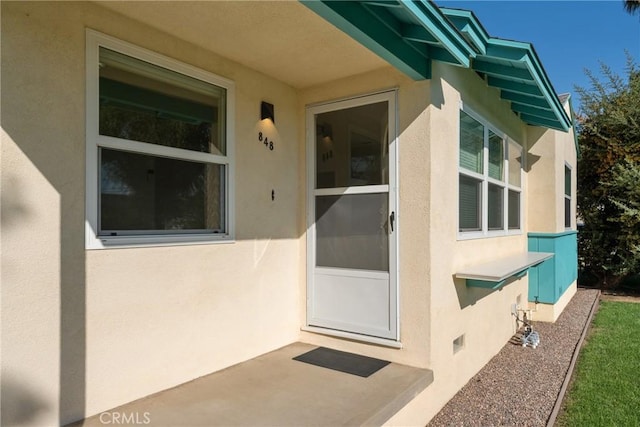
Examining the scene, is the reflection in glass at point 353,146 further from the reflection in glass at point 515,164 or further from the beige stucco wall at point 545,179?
the beige stucco wall at point 545,179

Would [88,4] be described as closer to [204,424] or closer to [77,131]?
[77,131]

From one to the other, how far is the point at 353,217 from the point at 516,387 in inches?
101

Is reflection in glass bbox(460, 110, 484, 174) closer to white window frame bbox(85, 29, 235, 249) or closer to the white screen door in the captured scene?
the white screen door

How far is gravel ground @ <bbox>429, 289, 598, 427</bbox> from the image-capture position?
372cm

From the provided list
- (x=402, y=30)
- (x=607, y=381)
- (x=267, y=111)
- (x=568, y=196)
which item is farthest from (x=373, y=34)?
(x=568, y=196)

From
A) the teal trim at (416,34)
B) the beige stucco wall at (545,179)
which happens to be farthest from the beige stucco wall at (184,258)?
the beige stucco wall at (545,179)

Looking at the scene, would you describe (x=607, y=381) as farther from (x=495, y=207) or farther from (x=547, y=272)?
(x=547, y=272)

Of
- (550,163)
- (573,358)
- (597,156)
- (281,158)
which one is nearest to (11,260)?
(281,158)

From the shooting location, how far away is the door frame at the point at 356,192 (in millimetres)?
3906

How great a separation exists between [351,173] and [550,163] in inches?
193

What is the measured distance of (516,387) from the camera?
4.41 metres

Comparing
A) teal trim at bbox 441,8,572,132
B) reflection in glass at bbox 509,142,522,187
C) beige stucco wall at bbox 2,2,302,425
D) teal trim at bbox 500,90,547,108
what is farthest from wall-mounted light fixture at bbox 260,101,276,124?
reflection in glass at bbox 509,142,522,187

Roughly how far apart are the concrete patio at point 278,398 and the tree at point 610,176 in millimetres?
8887

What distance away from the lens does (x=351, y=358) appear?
3.99 meters
